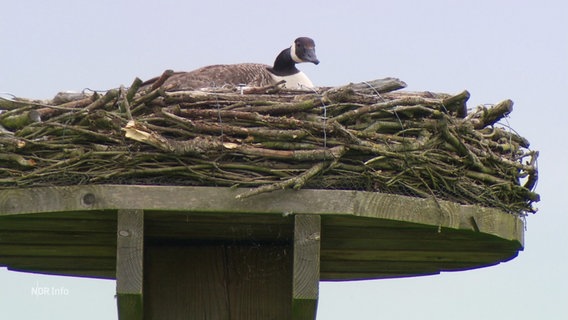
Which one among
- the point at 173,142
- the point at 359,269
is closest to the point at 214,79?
the point at 359,269

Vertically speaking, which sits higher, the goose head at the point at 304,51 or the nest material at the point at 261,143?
the goose head at the point at 304,51

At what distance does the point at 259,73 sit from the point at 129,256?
→ 3120 mm

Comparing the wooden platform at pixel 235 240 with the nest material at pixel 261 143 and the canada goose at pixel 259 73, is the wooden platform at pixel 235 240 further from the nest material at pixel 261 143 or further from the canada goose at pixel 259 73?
the canada goose at pixel 259 73

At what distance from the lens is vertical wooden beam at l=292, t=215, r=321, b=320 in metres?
4.35

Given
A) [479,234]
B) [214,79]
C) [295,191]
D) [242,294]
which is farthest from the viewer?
[214,79]

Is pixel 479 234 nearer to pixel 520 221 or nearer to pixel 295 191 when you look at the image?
pixel 520 221

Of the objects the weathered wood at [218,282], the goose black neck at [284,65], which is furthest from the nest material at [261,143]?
the goose black neck at [284,65]

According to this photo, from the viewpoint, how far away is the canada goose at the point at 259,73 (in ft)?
22.6

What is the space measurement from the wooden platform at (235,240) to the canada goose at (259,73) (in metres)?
1.76

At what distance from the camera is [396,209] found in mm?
4391

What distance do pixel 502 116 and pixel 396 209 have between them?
0.93 metres

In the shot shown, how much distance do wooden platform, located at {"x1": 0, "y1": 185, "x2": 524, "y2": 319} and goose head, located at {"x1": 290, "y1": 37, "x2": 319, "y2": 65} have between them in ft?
7.69

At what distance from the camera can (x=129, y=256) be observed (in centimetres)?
434

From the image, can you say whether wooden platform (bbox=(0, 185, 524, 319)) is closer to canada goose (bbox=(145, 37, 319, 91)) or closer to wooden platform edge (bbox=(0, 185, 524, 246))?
wooden platform edge (bbox=(0, 185, 524, 246))
